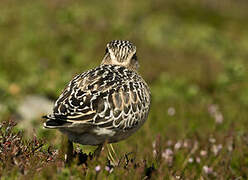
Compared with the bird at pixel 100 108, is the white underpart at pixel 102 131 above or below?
below

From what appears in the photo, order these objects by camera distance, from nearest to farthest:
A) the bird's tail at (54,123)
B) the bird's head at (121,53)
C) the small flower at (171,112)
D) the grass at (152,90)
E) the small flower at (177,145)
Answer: the bird's tail at (54,123) → the grass at (152,90) → the bird's head at (121,53) → the small flower at (177,145) → the small flower at (171,112)

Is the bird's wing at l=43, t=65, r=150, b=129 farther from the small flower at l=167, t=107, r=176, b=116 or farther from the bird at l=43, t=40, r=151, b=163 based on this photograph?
the small flower at l=167, t=107, r=176, b=116

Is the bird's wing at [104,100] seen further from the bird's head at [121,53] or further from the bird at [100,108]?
the bird's head at [121,53]

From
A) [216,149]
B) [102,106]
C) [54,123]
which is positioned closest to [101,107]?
[102,106]

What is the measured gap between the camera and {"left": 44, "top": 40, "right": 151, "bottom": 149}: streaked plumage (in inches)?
171

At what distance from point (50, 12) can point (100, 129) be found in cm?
1624

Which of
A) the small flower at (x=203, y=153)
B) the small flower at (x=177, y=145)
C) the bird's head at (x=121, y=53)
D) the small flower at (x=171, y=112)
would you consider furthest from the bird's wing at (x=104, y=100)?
the small flower at (x=171, y=112)

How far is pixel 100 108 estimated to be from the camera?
4.51 meters

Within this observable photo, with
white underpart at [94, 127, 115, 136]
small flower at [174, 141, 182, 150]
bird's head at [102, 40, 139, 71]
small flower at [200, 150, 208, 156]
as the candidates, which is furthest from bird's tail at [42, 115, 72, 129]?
small flower at [200, 150, 208, 156]

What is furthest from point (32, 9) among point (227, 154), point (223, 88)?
point (227, 154)

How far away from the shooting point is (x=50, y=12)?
65.5ft

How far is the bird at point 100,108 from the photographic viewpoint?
435 centimetres

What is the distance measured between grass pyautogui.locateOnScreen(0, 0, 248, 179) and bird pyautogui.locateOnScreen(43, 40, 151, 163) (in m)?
0.27

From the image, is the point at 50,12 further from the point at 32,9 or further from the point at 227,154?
the point at 227,154
